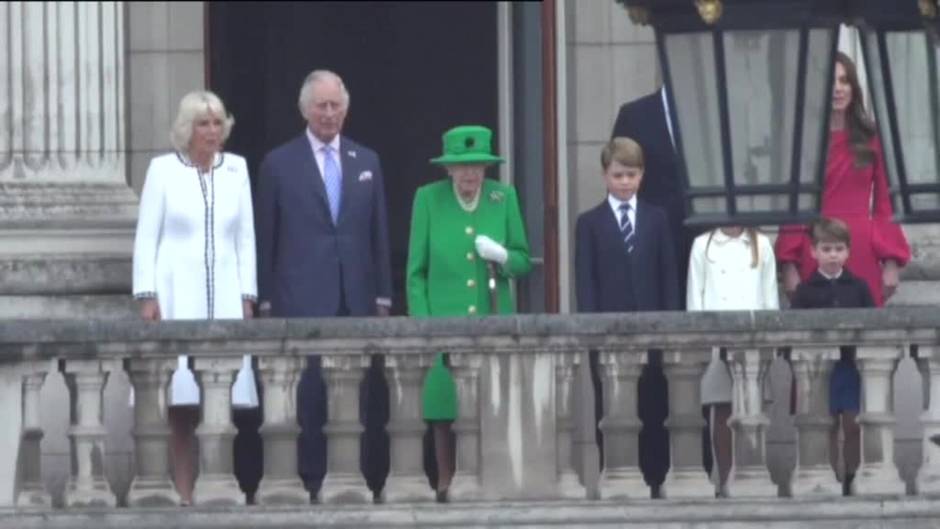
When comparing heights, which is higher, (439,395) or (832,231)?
(832,231)

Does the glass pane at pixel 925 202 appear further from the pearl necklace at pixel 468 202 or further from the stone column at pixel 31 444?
the pearl necklace at pixel 468 202

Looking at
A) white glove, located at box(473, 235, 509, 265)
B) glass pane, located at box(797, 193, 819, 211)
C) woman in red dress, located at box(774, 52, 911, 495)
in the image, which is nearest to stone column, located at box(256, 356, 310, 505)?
white glove, located at box(473, 235, 509, 265)

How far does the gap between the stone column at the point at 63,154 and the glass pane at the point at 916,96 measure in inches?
251

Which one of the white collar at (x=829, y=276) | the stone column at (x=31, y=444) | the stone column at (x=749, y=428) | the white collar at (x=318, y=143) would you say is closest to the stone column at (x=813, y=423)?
the stone column at (x=749, y=428)

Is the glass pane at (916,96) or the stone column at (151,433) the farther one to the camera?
the stone column at (151,433)

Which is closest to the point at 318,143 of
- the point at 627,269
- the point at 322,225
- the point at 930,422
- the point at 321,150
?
the point at 321,150

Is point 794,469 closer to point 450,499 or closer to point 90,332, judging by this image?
point 450,499

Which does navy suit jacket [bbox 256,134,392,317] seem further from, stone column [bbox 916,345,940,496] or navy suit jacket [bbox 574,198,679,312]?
stone column [bbox 916,345,940,496]

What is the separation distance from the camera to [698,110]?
13.4 metres

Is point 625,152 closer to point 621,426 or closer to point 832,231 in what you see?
point 832,231

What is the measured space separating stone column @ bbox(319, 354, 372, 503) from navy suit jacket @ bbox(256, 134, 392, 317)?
33.6 inches

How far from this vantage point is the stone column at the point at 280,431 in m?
16.8

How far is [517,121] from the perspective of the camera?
20.6m

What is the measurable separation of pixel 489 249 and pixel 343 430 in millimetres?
1441
